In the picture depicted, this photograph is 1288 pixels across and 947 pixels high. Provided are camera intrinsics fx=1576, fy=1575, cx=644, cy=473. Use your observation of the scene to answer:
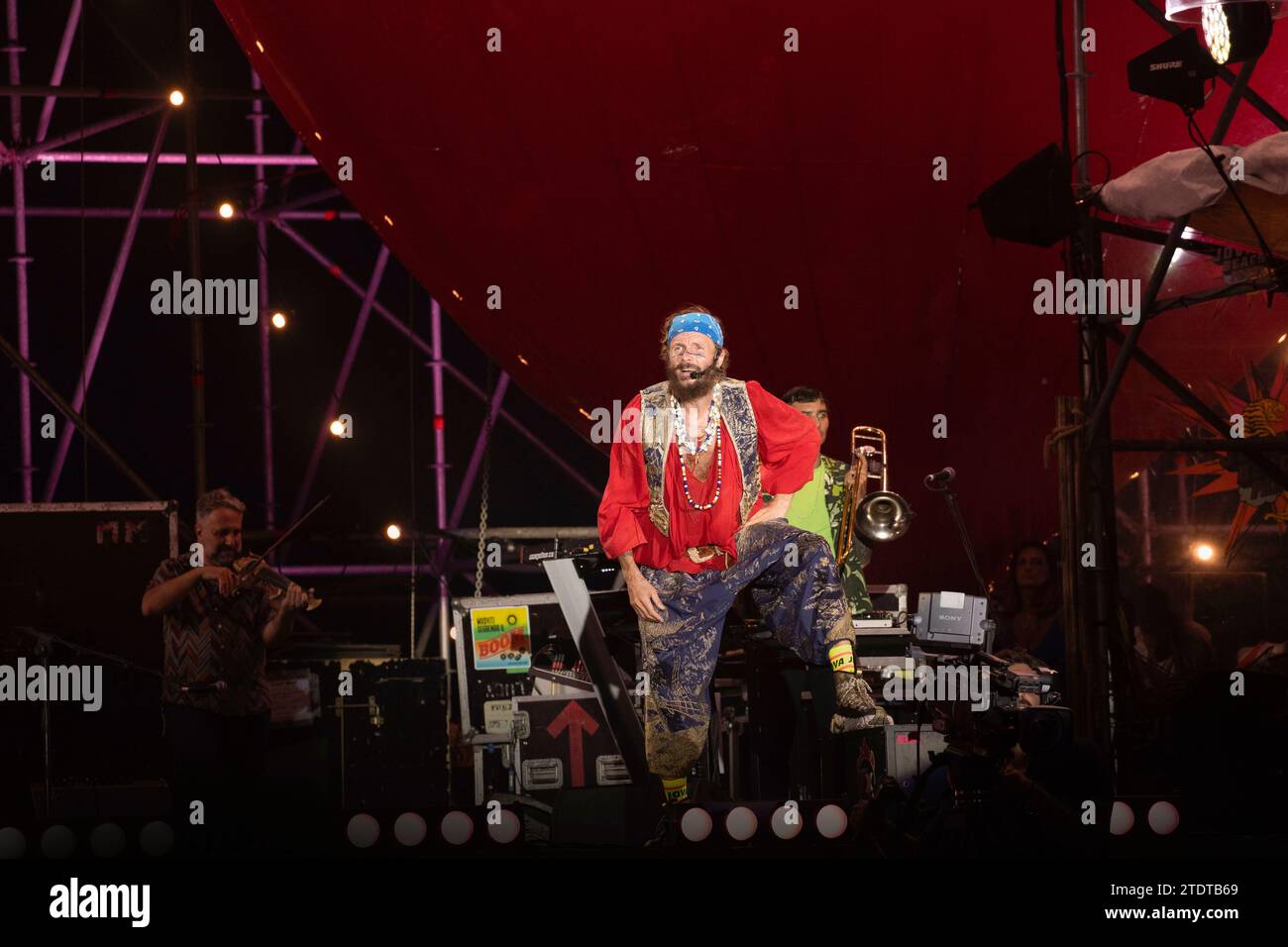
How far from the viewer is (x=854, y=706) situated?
209 inches

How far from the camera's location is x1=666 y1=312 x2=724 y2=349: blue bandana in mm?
5457

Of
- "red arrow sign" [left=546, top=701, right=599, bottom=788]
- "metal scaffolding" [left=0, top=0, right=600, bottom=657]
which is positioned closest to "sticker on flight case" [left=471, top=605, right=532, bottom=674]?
"red arrow sign" [left=546, top=701, right=599, bottom=788]

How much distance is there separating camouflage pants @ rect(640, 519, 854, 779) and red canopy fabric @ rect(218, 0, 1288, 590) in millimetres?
3559

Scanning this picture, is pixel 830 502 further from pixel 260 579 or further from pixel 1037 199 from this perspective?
pixel 260 579

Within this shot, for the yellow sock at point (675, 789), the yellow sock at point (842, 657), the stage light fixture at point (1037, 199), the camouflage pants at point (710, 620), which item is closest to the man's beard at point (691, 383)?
the camouflage pants at point (710, 620)

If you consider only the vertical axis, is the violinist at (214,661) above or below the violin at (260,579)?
below

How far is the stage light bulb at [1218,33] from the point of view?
20.1 ft

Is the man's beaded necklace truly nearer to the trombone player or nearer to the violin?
the trombone player

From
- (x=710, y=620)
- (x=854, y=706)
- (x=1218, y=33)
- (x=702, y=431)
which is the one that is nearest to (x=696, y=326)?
(x=702, y=431)

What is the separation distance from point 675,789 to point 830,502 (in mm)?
2103

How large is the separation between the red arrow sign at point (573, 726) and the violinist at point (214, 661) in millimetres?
1139

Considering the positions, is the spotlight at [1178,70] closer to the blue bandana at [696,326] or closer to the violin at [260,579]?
the blue bandana at [696,326]
